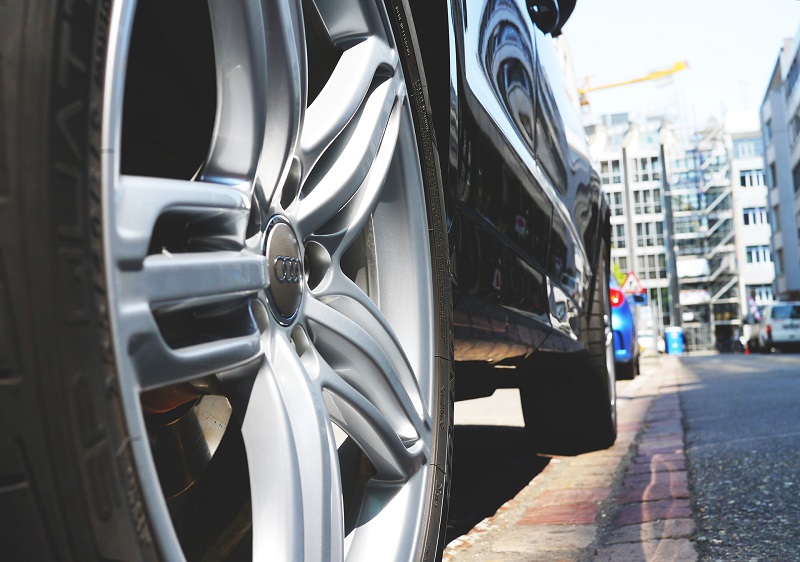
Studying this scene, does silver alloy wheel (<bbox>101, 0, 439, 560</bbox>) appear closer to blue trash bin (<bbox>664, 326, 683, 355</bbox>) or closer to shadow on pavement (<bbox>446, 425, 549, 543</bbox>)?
shadow on pavement (<bbox>446, 425, 549, 543</bbox>)

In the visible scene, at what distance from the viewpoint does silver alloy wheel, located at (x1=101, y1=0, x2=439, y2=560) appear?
0.81 m

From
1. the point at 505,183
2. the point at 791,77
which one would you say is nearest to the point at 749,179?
the point at 791,77

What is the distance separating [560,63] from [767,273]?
90342 mm

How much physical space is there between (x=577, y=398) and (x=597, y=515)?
1.33 m

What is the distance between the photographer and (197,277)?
3.02 feet

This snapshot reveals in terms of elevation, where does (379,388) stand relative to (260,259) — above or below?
below

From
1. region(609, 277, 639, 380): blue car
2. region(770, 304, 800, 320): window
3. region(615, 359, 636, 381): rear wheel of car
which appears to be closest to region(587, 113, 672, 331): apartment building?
region(770, 304, 800, 320): window

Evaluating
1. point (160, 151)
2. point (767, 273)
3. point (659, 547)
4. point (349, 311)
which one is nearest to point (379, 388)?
point (349, 311)

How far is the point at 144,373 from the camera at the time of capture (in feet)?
2.65

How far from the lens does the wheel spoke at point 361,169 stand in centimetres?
129

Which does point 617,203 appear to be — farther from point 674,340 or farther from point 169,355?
point 169,355

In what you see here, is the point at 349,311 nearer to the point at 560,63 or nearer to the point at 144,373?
the point at 144,373

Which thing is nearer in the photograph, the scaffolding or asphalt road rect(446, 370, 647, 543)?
asphalt road rect(446, 370, 647, 543)

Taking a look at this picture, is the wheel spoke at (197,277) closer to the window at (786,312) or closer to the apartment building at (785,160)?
the window at (786,312)
